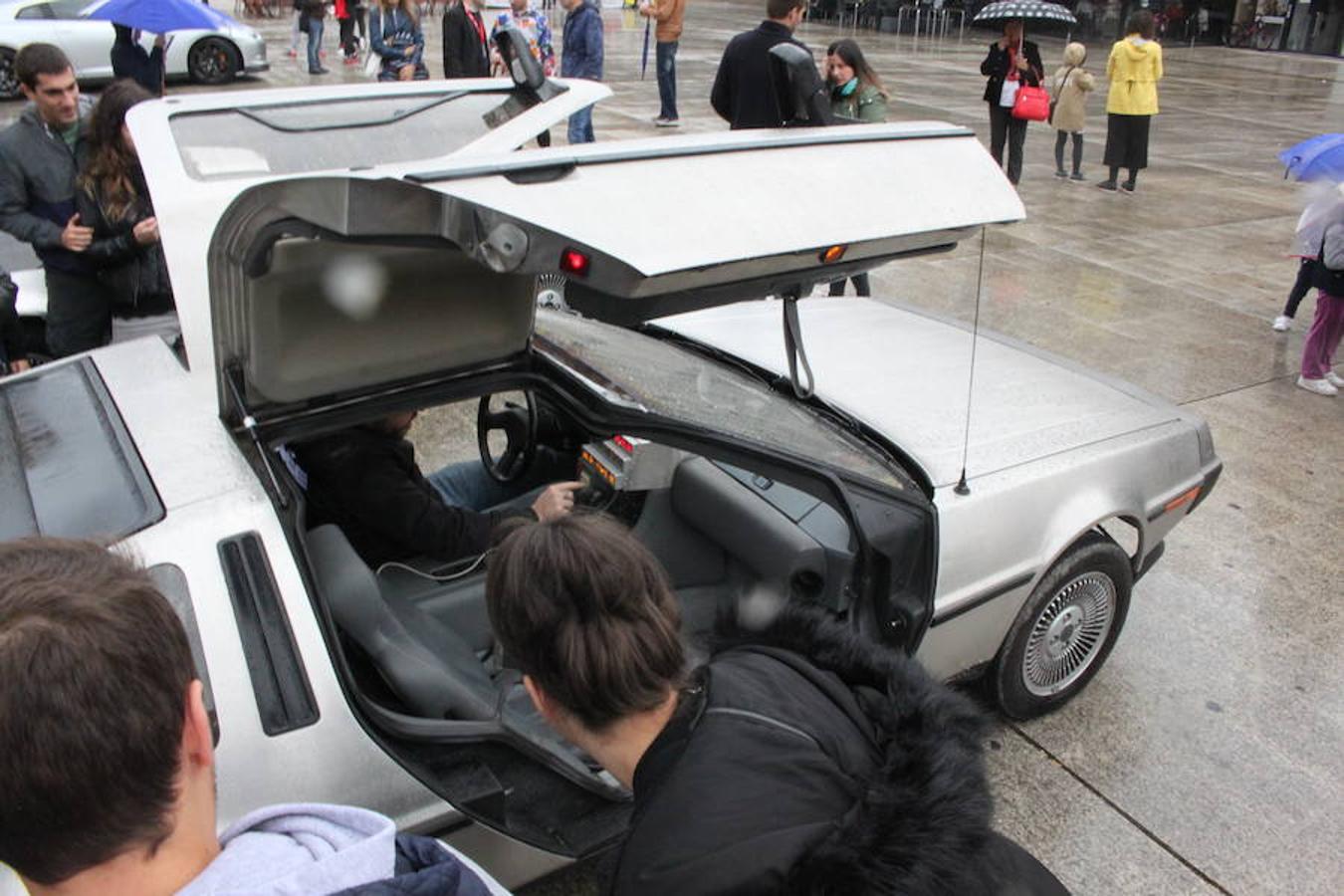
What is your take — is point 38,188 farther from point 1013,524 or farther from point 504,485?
point 1013,524

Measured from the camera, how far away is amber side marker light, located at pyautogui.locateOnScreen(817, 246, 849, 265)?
6.81 ft

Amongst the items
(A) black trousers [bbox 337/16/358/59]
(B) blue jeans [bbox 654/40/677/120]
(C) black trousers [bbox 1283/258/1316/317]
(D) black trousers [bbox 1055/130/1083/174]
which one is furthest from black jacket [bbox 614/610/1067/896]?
(A) black trousers [bbox 337/16/358/59]

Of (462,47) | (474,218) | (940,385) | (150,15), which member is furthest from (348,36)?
(474,218)

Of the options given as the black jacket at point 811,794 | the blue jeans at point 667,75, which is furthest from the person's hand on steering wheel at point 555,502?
the blue jeans at point 667,75

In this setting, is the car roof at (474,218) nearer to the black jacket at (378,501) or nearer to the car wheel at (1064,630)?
the black jacket at (378,501)

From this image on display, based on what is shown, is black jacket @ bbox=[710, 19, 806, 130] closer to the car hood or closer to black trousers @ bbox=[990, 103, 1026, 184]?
the car hood

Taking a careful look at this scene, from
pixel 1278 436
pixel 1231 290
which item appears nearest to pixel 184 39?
pixel 1231 290

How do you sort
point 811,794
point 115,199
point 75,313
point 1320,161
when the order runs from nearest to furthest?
point 811,794, point 115,199, point 75,313, point 1320,161

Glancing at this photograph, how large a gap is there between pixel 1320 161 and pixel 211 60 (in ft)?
44.8

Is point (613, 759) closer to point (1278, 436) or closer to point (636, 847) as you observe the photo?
point (636, 847)

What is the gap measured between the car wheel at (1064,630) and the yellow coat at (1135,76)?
7936 mm

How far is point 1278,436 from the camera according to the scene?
5250 millimetres

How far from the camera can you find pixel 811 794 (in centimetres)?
137

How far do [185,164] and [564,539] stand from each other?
1.61 metres
